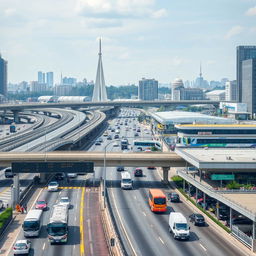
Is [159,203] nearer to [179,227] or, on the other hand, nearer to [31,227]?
[179,227]

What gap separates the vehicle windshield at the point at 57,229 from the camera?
4478 centimetres

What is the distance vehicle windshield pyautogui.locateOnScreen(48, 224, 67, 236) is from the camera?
1763 inches

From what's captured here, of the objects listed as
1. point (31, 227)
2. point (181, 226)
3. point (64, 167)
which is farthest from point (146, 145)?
point (31, 227)

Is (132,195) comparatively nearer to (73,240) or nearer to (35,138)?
(73,240)

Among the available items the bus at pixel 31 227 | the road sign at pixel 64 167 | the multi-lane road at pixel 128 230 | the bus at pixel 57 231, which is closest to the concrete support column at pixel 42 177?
the road sign at pixel 64 167

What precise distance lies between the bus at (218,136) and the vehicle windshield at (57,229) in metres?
68.2

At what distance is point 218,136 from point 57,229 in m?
71.5

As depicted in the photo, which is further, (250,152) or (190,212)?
(250,152)

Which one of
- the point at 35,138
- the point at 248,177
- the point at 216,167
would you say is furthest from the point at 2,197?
the point at 35,138

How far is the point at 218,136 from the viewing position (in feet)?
364

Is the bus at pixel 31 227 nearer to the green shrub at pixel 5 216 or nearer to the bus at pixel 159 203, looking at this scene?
the green shrub at pixel 5 216

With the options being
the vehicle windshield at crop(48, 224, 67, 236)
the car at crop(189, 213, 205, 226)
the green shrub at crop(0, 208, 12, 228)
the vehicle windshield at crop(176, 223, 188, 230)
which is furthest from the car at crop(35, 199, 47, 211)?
the vehicle windshield at crop(176, 223, 188, 230)

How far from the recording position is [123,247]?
42.8 metres

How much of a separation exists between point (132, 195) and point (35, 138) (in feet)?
197
